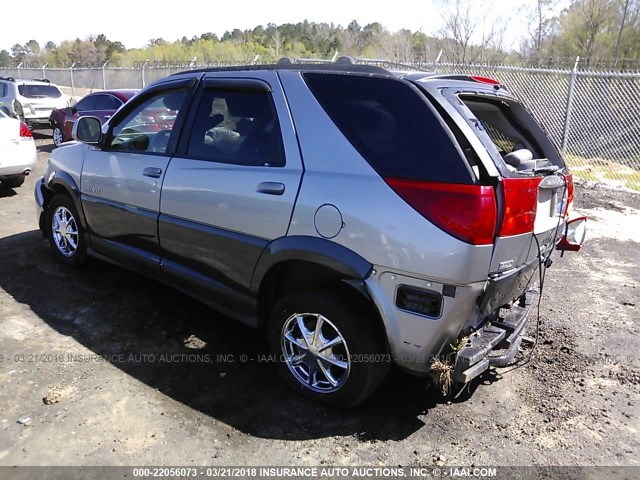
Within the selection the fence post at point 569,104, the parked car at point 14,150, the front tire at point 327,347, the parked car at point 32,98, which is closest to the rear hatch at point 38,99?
the parked car at point 32,98

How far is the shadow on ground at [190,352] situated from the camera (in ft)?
9.63

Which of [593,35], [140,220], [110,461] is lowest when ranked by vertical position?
[110,461]

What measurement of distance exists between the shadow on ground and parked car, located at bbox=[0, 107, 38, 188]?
3.36 m

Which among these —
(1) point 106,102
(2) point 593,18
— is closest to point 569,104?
(1) point 106,102

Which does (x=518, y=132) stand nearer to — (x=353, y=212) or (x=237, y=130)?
(x=353, y=212)

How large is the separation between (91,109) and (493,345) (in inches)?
474

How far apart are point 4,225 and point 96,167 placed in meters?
3.03

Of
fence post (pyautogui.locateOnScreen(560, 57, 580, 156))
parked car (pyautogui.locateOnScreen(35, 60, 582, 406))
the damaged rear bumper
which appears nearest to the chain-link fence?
fence post (pyautogui.locateOnScreen(560, 57, 580, 156))

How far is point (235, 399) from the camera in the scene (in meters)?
3.10

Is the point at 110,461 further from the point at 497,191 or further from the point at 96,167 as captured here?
the point at 96,167

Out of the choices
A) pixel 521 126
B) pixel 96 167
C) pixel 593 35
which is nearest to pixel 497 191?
pixel 521 126

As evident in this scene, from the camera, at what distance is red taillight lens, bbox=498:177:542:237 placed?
2.43m

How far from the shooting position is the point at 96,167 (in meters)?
4.34

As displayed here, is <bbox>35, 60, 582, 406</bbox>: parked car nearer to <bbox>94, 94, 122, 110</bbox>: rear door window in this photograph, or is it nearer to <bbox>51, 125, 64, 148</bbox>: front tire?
<bbox>94, 94, 122, 110</bbox>: rear door window
